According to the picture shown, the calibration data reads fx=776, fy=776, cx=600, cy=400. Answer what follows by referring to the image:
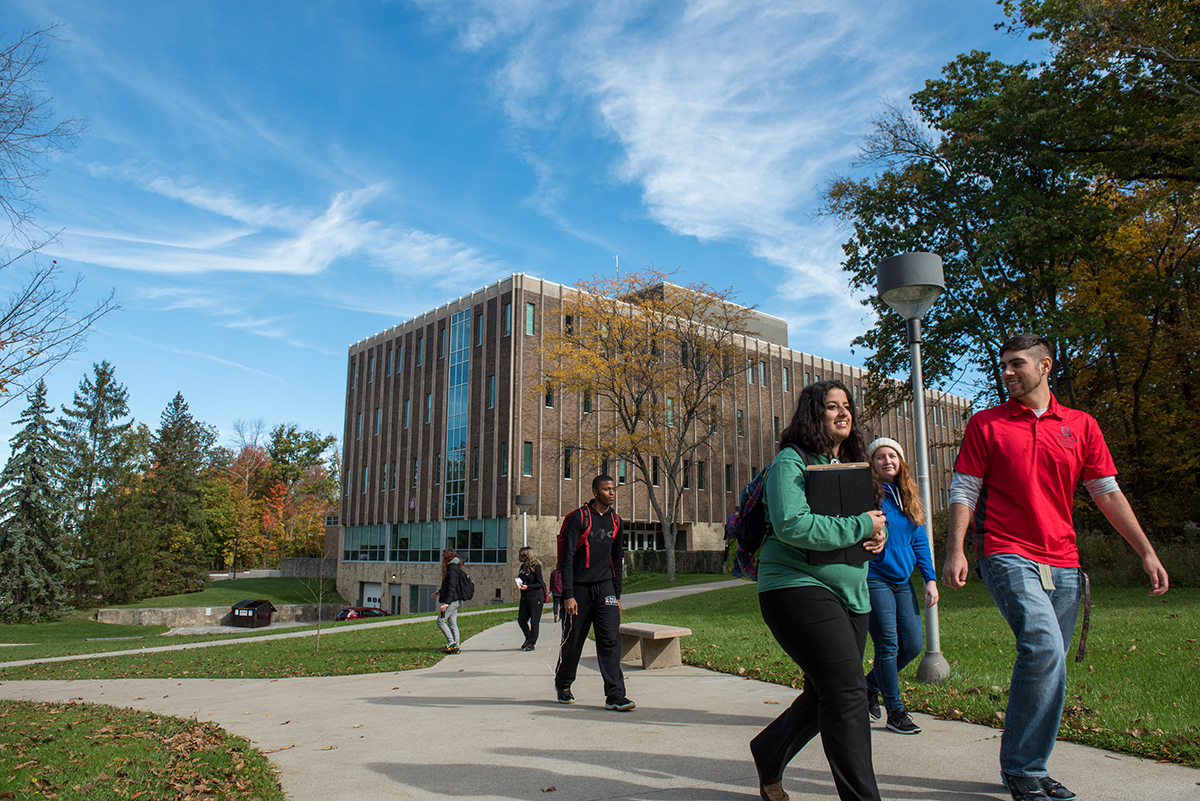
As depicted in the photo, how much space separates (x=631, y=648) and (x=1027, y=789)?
6939 millimetres

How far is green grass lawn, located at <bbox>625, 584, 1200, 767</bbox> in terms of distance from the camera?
4.75 meters

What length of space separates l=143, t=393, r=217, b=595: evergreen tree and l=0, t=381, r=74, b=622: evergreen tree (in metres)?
8.74

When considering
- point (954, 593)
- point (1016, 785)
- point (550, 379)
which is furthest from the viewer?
point (550, 379)

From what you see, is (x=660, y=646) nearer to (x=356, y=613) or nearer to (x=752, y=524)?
(x=752, y=524)

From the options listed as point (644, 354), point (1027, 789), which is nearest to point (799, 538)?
point (1027, 789)

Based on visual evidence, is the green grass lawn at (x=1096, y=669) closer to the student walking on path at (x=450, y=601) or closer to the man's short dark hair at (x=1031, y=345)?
the man's short dark hair at (x=1031, y=345)

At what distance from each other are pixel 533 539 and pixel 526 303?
1247 cm

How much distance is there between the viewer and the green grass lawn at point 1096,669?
187 inches

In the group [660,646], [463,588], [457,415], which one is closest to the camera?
[660,646]

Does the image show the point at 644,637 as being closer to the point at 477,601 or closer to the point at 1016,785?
the point at 1016,785

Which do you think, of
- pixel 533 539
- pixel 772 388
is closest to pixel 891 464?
pixel 533 539

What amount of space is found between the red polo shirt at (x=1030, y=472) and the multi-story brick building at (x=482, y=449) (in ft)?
98.9

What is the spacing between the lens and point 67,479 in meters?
37.5

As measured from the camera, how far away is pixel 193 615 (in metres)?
42.6
